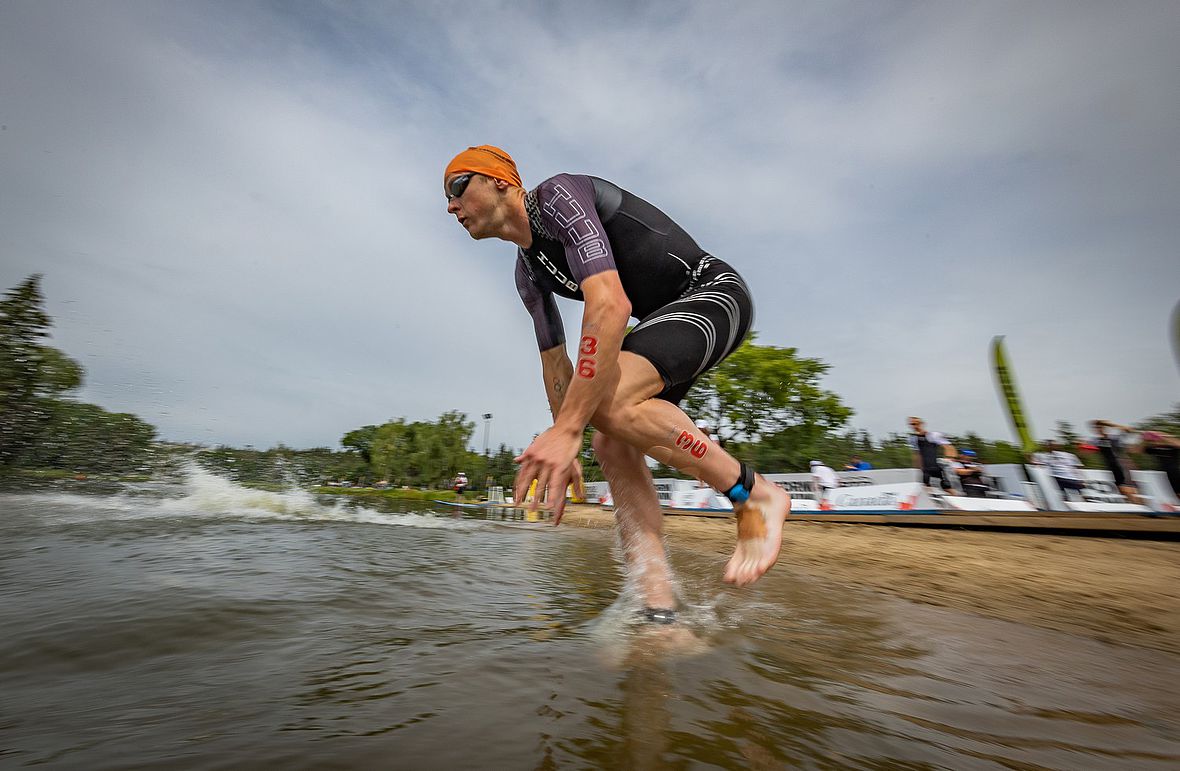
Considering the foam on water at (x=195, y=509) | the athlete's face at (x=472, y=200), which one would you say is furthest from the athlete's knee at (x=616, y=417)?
the foam on water at (x=195, y=509)

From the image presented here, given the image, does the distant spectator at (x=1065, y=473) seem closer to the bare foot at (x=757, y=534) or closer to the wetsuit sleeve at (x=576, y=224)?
the bare foot at (x=757, y=534)

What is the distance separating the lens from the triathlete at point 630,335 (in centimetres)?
198

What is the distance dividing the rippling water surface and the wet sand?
2.30 feet

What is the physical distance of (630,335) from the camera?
7.41ft

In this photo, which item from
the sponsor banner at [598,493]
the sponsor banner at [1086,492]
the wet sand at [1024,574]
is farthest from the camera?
the sponsor banner at [598,493]

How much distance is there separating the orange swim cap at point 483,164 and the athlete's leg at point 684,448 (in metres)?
1.09

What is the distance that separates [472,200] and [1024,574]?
548 centimetres

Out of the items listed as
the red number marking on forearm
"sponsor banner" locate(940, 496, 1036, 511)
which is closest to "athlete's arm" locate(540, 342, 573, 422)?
the red number marking on forearm

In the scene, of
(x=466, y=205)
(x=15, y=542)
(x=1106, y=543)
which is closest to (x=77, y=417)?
(x=15, y=542)

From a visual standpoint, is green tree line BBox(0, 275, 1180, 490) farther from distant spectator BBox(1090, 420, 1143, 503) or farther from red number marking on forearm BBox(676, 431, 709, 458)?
red number marking on forearm BBox(676, 431, 709, 458)

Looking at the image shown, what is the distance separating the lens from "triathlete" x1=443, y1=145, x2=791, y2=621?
6.51 ft

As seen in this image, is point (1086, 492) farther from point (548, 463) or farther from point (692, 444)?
point (548, 463)

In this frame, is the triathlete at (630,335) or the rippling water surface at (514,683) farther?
the triathlete at (630,335)

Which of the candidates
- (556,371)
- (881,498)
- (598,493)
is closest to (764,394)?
(598,493)
